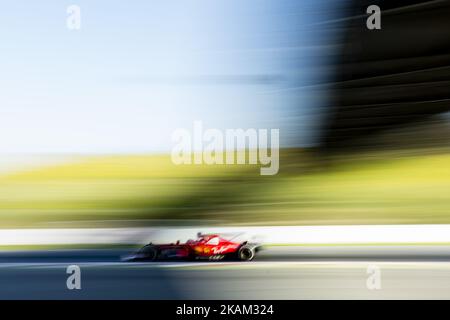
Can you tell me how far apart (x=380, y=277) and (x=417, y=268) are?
0.14 meters

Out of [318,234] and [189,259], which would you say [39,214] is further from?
[318,234]

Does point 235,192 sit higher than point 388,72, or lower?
lower

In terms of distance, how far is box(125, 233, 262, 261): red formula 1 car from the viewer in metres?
1.63

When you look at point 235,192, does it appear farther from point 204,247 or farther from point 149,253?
point 149,253

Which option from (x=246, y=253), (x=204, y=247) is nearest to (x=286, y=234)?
(x=246, y=253)

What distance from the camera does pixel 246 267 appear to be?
167 cm

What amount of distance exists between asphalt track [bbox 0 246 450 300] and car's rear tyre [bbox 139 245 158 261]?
0.03 metres

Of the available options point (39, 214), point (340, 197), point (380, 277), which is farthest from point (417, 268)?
point (39, 214)

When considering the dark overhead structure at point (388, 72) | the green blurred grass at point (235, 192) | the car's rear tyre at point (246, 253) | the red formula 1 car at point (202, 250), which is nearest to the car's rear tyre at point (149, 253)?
the red formula 1 car at point (202, 250)

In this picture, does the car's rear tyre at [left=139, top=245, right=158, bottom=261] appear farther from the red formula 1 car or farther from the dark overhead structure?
the dark overhead structure

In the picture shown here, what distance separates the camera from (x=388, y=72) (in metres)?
1.72

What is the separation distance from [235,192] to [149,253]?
0.41m

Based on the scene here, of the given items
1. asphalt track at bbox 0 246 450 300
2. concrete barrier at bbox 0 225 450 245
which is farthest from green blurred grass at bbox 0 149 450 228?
asphalt track at bbox 0 246 450 300

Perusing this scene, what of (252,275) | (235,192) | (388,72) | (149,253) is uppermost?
(388,72)
